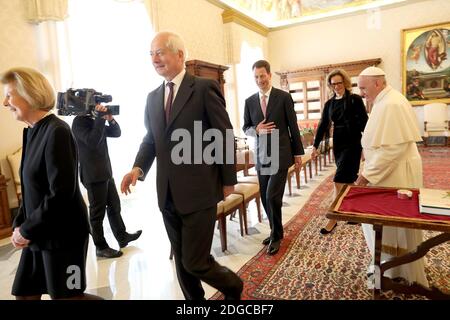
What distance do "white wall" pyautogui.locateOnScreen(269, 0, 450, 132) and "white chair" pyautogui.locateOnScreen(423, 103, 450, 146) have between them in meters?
0.48

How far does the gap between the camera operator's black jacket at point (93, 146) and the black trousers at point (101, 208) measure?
0.38ft

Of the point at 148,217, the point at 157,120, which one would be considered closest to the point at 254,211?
the point at 148,217

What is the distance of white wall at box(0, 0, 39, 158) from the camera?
14.1 feet

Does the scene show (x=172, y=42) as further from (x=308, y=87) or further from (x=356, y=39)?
(x=356, y=39)

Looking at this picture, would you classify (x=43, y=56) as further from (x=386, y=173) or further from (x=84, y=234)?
(x=386, y=173)

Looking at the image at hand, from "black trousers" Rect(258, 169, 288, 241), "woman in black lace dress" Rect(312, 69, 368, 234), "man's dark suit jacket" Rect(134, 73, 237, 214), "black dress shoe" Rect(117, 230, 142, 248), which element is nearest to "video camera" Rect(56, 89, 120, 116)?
"man's dark suit jacket" Rect(134, 73, 237, 214)

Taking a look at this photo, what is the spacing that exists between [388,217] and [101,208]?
2.73 metres

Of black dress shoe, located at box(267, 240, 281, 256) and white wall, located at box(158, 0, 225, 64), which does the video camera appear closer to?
black dress shoe, located at box(267, 240, 281, 256)

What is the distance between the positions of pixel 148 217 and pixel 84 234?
3239 mm

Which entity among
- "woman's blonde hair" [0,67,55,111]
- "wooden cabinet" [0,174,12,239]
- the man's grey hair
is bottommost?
"wooden cabinet" [0,174,12,239]

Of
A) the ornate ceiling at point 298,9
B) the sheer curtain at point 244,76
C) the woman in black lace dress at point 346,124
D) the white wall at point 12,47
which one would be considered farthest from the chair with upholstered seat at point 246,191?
the ornate ceiling at point 298,9

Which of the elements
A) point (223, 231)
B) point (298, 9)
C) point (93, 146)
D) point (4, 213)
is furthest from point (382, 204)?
point (298, 9)

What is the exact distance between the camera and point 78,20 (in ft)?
16.4

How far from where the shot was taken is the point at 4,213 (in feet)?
13.7
